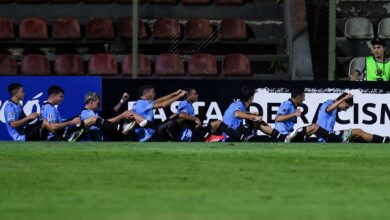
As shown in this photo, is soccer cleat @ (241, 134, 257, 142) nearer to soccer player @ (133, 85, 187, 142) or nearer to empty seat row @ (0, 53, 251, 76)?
soccer player @ (133, 85, 187, 142)

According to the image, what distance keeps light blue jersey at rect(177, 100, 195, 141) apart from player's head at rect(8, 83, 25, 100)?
8.57ft

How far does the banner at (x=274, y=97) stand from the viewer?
18422 mm

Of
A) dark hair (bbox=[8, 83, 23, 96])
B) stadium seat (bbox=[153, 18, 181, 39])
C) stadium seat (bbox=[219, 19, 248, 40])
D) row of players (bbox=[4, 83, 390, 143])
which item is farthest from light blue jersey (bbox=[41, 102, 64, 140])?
stadium seat (bbox=[219, 19, 248, 40])

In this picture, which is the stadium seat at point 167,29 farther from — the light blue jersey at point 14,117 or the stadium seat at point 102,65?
the light blue jersey at point 14,117

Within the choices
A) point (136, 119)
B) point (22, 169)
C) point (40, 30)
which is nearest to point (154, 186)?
point (22, 169)

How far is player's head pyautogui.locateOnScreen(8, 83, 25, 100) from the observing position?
18.2 metres

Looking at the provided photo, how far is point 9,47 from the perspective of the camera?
22203 mm

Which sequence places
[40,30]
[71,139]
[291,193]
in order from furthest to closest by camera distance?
[40,30] < [71,139] < [291,193]

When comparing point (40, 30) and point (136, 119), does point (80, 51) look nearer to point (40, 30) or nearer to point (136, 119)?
point (40, 30)

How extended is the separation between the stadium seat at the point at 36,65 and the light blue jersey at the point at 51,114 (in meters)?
2.76

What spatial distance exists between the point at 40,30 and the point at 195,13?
327cm

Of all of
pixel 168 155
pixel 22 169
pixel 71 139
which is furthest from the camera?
pixel 71 139

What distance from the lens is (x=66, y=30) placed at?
22.0m

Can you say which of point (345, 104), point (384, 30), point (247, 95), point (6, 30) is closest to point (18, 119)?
point (247, 95)
